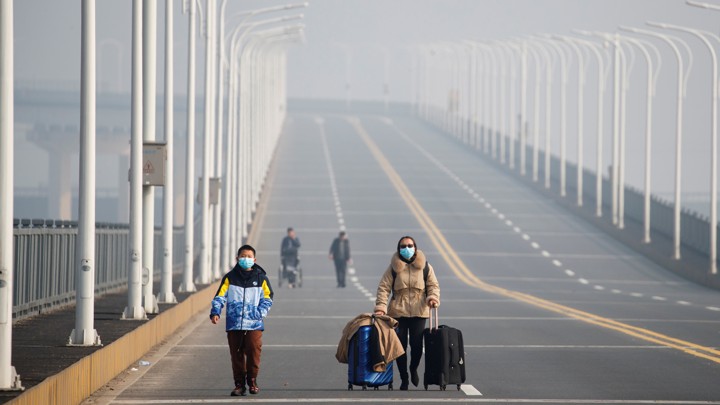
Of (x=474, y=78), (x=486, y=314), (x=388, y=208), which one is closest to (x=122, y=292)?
(x=486, y=314)

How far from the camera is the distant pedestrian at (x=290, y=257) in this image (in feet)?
150

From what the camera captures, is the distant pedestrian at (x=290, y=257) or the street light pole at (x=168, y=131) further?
the distant pedestrian at (x=290, y=257)

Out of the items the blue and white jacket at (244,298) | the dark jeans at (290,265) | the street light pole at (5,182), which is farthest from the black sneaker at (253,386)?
the dark jeans at (290,265)

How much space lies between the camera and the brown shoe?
15.7 meters

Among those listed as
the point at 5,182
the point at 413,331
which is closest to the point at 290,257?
the point at 413,331

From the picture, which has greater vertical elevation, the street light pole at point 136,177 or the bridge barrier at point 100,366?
the street light pole at point 136,177

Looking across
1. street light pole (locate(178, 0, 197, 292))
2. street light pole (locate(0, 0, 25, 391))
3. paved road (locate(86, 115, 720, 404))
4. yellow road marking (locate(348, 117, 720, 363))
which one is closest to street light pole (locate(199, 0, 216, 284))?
paved road (locate(86, 115, 720, 404))

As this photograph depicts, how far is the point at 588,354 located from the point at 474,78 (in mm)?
103990

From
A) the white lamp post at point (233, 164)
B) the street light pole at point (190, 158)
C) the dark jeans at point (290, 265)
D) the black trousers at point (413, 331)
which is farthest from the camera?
the white lamp post at point (233, 164)

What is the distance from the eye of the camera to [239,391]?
15.8 m

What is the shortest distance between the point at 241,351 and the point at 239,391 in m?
0.42

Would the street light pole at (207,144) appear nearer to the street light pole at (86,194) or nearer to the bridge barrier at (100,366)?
the bridge barrier at (100,366)

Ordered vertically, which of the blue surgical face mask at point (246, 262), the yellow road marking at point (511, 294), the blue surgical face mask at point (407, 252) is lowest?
the yellow road marking at point (511, 294)

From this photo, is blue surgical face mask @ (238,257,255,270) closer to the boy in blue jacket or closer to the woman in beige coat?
the boy in blue jacket
